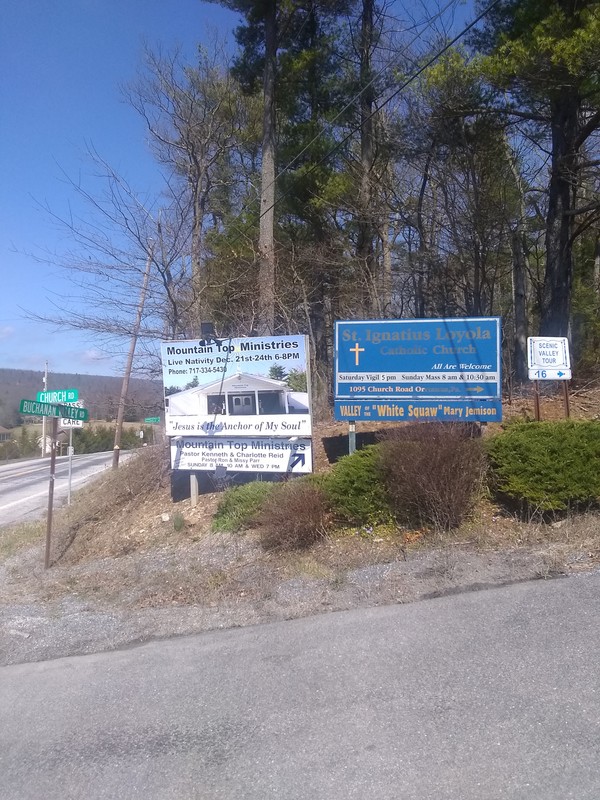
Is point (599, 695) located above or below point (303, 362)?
below

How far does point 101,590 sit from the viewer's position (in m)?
8.75

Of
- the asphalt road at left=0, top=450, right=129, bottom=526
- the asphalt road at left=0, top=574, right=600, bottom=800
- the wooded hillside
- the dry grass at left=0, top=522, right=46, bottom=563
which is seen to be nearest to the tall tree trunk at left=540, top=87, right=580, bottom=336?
the wooded hillside

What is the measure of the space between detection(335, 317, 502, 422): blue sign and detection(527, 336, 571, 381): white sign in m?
0.95

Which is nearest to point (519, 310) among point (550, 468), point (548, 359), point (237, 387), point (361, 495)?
point (548, 359)

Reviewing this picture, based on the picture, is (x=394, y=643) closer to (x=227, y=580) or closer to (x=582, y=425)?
(x=227, y=580)

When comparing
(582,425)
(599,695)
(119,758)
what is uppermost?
(582,425)

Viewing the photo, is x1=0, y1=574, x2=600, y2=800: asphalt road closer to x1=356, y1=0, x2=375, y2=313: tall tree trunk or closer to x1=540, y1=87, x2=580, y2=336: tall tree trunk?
x1=540, y1=87, x2=580, y2=336: tall tree trunk

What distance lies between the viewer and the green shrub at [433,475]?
858 centimetres

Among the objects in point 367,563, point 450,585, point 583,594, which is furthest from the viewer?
point 367,563

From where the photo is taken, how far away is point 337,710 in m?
4.83

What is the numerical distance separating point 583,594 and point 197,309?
11.4m

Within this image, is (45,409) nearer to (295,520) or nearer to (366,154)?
(295,520)

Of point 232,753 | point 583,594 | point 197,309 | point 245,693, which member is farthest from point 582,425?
point 197,309

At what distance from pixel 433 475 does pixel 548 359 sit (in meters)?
3.62
